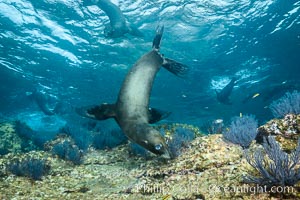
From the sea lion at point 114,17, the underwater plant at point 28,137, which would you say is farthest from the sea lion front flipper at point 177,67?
the underwater plant at point 28,137

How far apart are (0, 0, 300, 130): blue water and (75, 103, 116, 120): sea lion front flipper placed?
10.4 metres

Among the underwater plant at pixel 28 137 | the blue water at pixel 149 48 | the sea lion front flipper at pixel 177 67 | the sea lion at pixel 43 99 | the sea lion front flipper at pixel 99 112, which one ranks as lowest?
the sea lion front flipper at pixel 99 112

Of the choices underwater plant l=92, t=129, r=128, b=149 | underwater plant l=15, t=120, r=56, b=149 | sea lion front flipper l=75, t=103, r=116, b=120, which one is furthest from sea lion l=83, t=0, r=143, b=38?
sea lion front flipper l=75, t=103, r=116, b=120

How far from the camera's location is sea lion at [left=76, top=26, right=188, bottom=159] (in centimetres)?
451

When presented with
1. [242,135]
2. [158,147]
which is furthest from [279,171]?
[242,135]

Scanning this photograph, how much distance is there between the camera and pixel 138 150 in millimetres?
6719

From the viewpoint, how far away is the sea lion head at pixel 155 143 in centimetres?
418

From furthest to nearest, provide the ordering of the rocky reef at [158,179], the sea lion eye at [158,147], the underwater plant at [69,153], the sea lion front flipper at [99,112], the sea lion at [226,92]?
the sea lion at [226,92], the underwater plant at [69,153], the sea lion front flipper at [99,112], the sea lion eye at [158,147], the rocky reef at [158,179]

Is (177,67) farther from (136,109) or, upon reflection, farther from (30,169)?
(30,169)

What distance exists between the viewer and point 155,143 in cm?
423

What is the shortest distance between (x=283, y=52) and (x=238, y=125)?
58.8ft

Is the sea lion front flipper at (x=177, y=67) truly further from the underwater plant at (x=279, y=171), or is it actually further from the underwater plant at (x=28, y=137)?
the underwater plant at (x=28, y=137)

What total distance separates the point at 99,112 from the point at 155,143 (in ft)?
5.89

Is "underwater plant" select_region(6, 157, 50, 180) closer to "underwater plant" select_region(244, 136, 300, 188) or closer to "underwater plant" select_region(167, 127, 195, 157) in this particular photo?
"underwater plant" select_region(167, 127, 195, 157)
